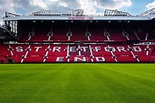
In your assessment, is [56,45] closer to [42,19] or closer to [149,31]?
[42,19]

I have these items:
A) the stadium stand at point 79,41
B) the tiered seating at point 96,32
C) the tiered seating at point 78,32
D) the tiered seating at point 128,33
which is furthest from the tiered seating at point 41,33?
the tiered seating at point 128,33

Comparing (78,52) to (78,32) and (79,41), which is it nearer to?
(79,41)

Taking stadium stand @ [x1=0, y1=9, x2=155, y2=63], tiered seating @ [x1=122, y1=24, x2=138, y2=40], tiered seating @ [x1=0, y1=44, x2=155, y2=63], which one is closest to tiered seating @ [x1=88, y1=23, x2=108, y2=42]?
stadium stand @ [x1=0, y1=9, x2=155, y2=63]

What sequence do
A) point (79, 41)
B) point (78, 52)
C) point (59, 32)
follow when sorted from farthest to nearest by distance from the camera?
point (59, 32) → point (79, 41) → point (78, 52)

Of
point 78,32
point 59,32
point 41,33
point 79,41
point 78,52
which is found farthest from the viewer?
point 78,32

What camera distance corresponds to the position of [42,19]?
56.3 m

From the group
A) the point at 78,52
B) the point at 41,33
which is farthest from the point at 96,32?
the point at 41,33

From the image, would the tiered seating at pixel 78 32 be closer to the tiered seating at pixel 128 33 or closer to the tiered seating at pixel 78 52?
the tiered seating at pixel 78 52

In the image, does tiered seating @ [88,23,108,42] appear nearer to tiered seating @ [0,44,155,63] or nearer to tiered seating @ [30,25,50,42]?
tiered seating @ [0,44,155,63]

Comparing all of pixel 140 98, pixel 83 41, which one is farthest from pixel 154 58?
pixel 140 98

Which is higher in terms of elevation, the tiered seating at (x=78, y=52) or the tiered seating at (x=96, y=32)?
the tiered seating at (x=96, y=32)

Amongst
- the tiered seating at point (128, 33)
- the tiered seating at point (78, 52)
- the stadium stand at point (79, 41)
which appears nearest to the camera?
the tiered seating at point (78, 52)

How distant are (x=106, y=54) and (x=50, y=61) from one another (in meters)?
13.1

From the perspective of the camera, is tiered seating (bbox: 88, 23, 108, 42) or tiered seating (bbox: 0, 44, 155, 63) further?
tiered seating (bbox: 88, 23, 108, 42)
